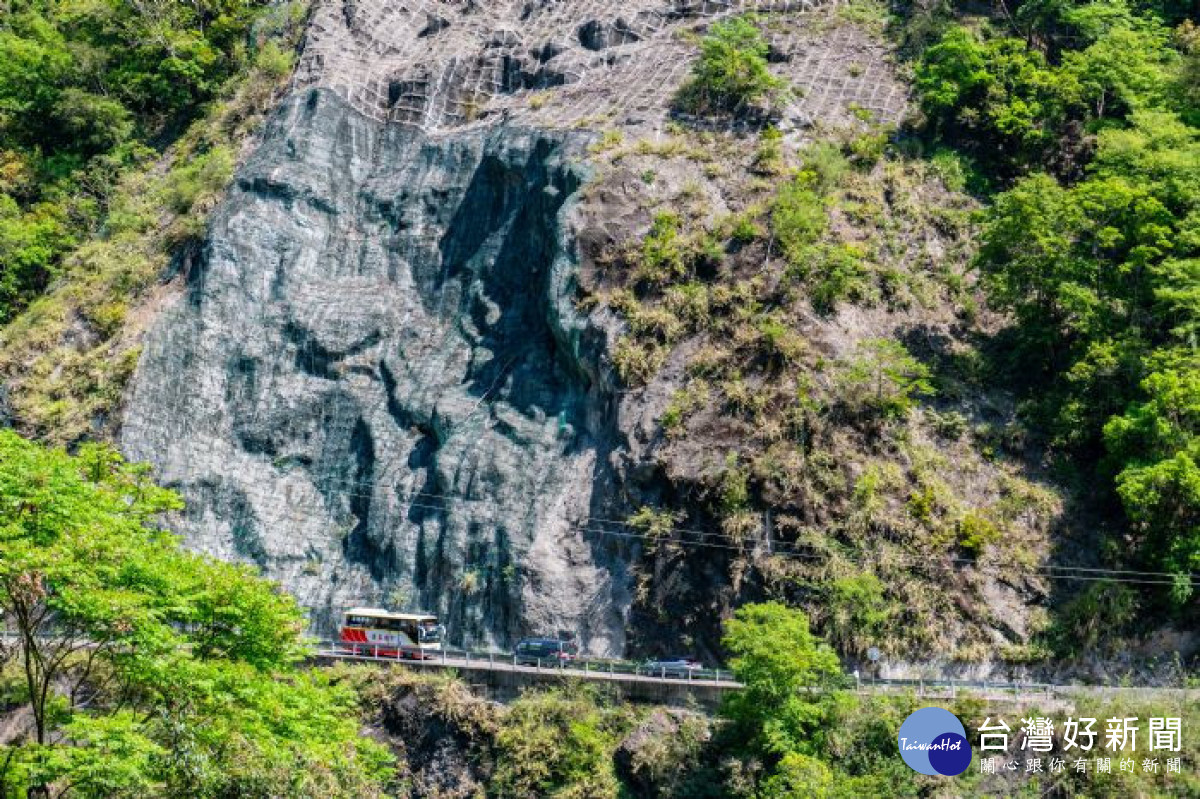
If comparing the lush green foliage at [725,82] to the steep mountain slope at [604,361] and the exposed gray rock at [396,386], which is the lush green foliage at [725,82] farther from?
the exposed gray rock at [396,386]

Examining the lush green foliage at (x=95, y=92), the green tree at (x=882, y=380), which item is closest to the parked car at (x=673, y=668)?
the green tree at (x=882, y=380)

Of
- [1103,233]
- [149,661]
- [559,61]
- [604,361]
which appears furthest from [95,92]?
[1103,233]

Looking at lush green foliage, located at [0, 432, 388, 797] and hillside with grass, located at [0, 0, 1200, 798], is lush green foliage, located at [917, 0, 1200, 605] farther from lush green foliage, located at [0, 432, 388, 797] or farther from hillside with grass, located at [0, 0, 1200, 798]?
lush green foliage, located at [0, 432, 388, 797]

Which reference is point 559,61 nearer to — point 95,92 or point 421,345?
point 421,345

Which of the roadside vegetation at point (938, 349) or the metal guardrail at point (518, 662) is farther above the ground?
the roadside vegetation at point (938, 349)

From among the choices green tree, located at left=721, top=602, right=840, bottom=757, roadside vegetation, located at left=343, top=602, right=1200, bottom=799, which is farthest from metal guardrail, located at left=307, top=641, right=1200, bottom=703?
green tree, located at left=721, top=602, right=840, bottom=757

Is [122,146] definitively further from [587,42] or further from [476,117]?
[587,42]
